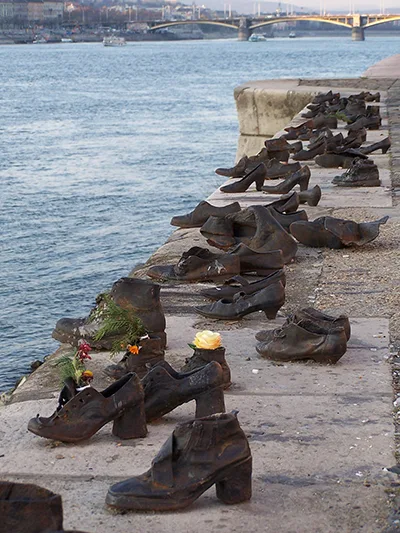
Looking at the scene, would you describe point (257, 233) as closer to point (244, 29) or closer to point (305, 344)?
point (305, 344)

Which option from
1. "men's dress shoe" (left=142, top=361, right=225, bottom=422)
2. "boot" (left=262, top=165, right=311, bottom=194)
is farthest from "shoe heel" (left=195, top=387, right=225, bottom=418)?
"boot" (left=262, top=165, right=311, bottom=194)

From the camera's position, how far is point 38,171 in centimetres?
2186

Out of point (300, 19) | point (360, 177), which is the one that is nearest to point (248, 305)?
point (360, 177)

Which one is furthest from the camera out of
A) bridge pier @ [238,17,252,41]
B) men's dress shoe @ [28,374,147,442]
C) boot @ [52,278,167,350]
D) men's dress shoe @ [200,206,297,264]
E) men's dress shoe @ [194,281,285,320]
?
bridge pier @ [238,17,252,41]

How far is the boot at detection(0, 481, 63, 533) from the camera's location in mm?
2805

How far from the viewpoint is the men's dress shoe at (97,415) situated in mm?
3742

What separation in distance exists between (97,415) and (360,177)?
573cm

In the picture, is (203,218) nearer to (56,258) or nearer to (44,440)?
(44,440)

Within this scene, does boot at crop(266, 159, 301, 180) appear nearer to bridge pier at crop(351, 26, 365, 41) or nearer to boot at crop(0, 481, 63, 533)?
boot at crop(0, 481, 63, 533)

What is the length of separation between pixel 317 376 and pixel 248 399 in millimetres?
394

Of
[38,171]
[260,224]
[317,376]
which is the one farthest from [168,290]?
[38,171]

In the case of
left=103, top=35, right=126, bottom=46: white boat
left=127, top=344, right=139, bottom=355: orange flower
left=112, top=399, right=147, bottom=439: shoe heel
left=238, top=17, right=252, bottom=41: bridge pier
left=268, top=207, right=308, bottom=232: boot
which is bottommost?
left=103, top=35, right=126, bottom=46: white boat

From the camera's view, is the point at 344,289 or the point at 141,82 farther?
the point at 141,82

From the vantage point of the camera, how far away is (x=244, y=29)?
14188 cm
